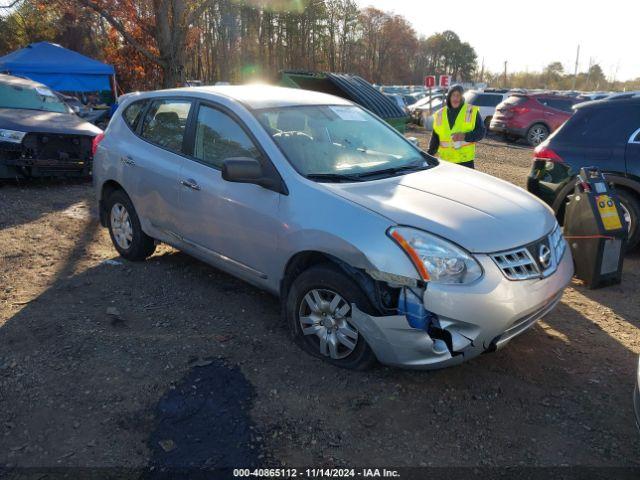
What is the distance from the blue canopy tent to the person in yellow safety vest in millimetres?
16541

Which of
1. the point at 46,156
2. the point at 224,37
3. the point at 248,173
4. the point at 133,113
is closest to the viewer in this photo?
the point at 248,173

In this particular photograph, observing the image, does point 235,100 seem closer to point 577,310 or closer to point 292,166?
point 292,166

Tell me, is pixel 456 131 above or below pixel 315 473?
above

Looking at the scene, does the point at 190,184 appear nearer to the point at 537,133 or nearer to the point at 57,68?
the point at 537,133

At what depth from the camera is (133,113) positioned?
16.5 feet

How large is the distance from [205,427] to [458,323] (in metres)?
1.47

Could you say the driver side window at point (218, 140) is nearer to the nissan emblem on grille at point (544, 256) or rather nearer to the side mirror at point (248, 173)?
the side mirror at point (248, 173)

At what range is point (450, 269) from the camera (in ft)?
9.35

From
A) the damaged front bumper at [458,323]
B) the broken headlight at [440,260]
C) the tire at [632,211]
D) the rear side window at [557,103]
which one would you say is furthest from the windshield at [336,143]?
the rear side window at [557,103]

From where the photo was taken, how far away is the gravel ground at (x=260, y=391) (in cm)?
265

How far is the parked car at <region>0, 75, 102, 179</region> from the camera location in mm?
7910

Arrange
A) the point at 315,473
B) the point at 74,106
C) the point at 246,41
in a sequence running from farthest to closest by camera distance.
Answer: the point at 246,41
the point at 74,106
the point at 315,473

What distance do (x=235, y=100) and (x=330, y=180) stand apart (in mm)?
1127

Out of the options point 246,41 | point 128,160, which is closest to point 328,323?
point 128,160
